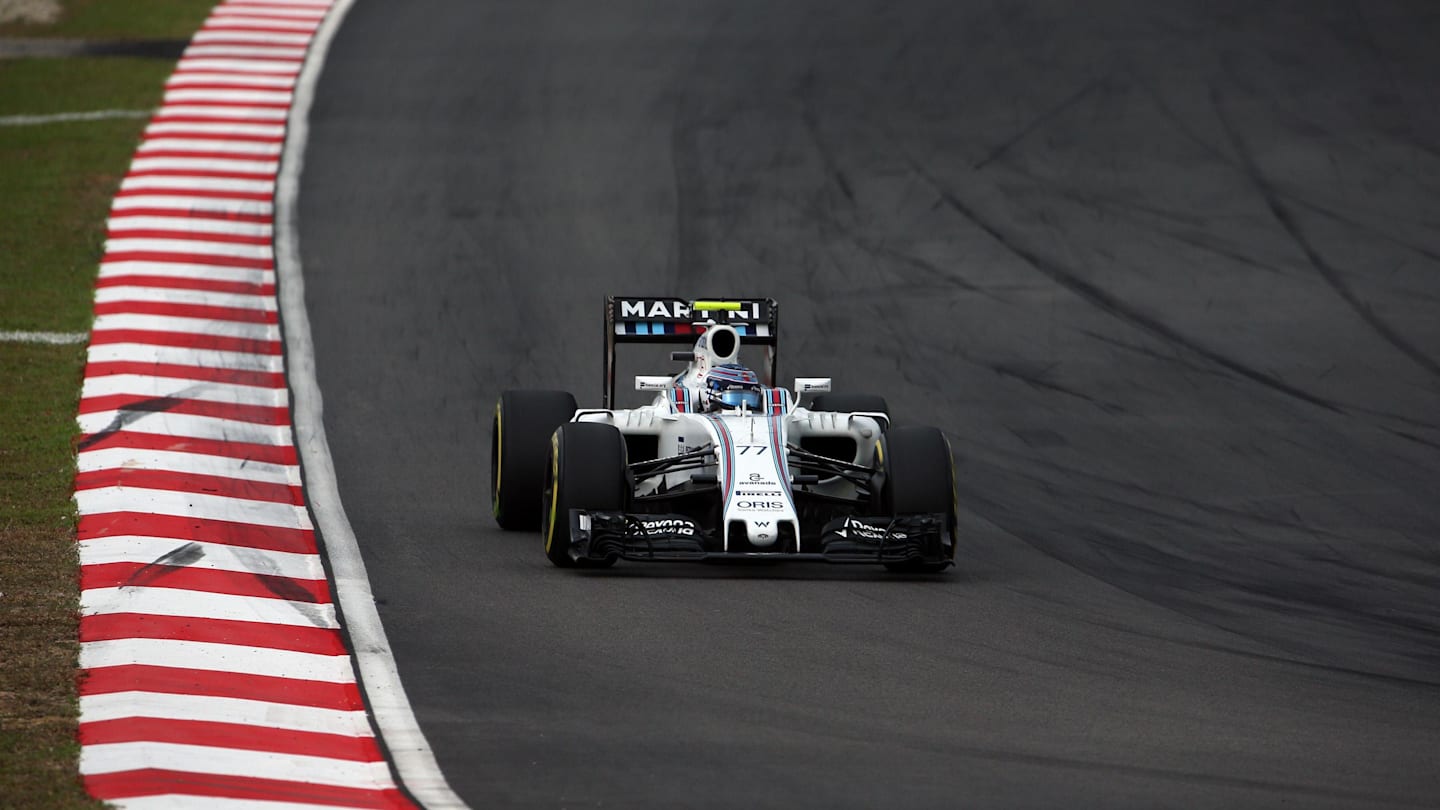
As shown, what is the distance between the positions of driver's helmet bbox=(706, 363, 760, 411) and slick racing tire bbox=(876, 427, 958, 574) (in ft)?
3.35

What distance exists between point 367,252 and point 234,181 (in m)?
2.88

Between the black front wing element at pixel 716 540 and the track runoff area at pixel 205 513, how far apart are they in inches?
64.6

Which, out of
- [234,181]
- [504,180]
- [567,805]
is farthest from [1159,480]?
[234,181]

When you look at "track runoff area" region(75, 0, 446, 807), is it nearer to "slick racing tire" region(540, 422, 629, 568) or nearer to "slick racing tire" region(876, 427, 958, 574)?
"slick racing tire" region(540, 422, 629, 568)

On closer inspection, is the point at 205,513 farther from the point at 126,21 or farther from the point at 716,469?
the point at 126,21

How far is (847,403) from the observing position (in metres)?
14.7

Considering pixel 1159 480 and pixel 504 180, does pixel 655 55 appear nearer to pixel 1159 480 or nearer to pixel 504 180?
pixel 504 180

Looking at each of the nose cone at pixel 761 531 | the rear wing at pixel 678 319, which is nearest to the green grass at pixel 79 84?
the rear wing at pixel 678 319

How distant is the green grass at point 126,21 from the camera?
3048 cm

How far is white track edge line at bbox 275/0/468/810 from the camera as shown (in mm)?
8547

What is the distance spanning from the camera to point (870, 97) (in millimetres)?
25484

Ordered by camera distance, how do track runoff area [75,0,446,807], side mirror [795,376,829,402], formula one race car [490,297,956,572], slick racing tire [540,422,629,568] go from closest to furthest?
track runoff area [75,0,446,807] < formula one race car [490,297,956,572] < slick racing tire [540,422,629,568] < side mirror [795,376,829,402]

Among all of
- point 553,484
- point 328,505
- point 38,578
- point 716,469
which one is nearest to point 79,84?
point 328,505

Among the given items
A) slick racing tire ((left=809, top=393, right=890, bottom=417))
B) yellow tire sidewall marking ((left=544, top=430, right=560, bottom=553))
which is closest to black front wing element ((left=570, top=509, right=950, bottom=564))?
yellow tire sidewall marking ((left=544, top=430, right=560, bottom=553))
